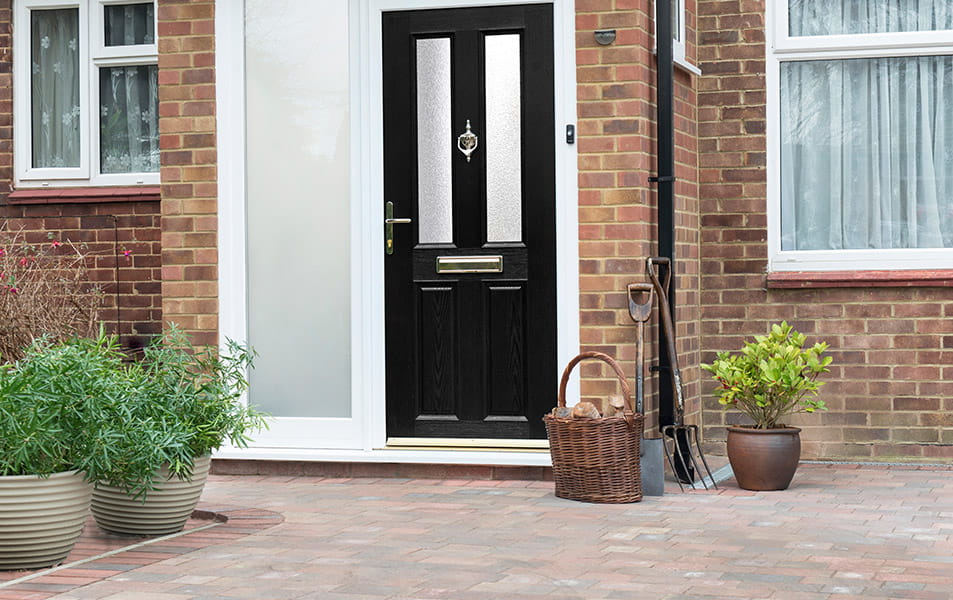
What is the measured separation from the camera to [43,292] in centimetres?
820

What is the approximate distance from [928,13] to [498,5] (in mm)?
2451

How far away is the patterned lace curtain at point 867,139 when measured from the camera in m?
7.80

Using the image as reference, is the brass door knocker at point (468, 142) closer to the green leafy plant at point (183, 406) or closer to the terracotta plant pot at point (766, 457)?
the green leafy plant at point (183, 406)

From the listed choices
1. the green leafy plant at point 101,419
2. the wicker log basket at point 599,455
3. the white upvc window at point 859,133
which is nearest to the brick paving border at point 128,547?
the green leafy plant at point 101,419

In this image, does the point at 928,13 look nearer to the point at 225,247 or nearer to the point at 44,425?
the point at 225,247

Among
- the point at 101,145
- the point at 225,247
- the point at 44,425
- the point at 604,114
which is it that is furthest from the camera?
the point at 101,145

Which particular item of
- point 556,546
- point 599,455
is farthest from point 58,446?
point 599,455

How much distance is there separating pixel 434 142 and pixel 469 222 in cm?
46

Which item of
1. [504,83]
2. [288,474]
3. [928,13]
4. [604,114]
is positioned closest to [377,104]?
[504,83]

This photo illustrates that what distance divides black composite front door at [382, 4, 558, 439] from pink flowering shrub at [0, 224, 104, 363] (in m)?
2.11

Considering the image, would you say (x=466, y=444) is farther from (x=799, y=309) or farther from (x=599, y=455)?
(x=799, y=309)

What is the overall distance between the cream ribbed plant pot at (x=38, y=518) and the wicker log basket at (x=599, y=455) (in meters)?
2.29

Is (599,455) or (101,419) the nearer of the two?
(101,419)

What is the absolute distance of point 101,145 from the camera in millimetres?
8961
